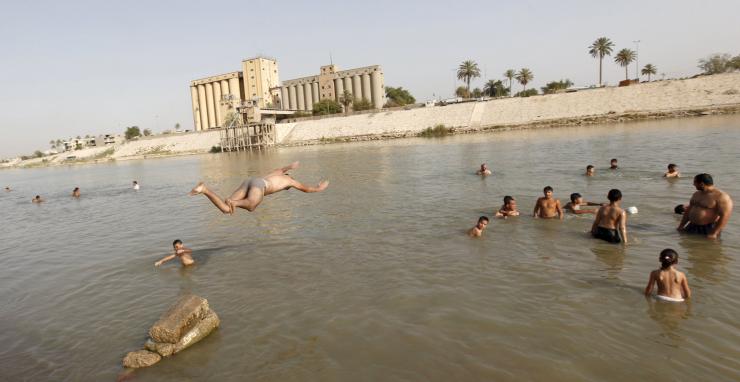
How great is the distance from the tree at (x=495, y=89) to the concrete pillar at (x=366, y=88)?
103 ft

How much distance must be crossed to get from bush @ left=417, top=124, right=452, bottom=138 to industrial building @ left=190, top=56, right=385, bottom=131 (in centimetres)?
5470

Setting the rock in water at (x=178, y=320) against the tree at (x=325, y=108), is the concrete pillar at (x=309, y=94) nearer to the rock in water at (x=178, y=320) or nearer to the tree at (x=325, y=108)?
the tree at (x=325, y=108)

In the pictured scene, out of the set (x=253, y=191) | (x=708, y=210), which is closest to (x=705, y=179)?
(x=708, y=210)

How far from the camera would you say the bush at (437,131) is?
2420 inches

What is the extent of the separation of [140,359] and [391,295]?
13.1ft

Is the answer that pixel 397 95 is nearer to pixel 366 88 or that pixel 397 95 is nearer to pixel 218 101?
pixel 366 88

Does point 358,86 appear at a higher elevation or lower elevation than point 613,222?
higher

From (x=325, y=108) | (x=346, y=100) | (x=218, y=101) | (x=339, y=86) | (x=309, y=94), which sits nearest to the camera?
(x=325, y=108)

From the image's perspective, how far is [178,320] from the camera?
641 centimetres

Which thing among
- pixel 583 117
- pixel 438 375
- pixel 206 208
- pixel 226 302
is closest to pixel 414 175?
pixel 206 208

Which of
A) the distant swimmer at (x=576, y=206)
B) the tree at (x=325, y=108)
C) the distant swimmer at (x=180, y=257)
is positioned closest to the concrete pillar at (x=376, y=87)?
the tree at (x=325, y=108)

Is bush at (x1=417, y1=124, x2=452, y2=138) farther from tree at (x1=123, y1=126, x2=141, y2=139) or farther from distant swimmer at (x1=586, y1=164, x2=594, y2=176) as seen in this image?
tree at (x1=123, y1=126, x2=141, y2=139)

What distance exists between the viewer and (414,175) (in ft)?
76.9

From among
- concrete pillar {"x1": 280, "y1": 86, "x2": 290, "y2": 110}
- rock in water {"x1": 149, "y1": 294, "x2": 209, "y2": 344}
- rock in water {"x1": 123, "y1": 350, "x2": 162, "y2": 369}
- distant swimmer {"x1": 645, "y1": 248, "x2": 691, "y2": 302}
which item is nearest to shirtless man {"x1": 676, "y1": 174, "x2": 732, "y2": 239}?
distant swimmer {"x1": 645, "y1": 248, "x2": 691, "y2": 302}
